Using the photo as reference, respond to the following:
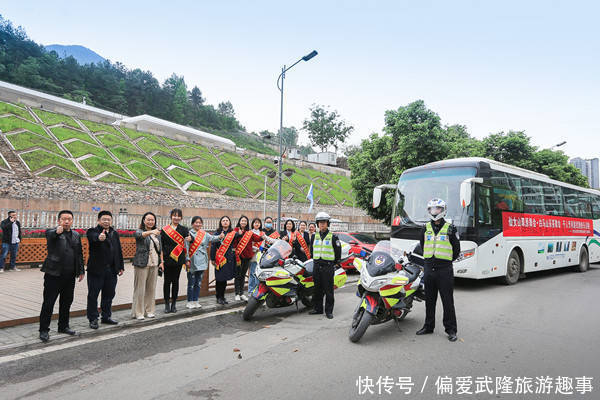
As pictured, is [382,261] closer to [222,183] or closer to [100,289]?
[100,289]

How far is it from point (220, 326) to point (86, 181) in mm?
A: 24863

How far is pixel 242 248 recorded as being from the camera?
7.88 m

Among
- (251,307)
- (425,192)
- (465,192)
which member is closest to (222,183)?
(425,192)

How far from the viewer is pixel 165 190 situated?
30797mm

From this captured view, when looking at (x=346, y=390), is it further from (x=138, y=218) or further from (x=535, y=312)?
Result: (x=138, y=218)

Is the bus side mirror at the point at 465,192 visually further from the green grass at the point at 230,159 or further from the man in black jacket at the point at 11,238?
the green grass at the point at 230,159

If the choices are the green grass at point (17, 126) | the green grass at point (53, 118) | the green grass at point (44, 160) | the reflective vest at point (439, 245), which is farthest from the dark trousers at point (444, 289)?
the green grass at point (53, 118)

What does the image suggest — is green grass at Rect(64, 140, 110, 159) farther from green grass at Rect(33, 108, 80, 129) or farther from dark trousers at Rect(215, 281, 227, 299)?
dark trousers at Rect(215, 281, 227, 299)

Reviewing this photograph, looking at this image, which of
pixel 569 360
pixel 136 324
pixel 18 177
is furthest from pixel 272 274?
pixel 18 177

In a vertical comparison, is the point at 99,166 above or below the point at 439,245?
above

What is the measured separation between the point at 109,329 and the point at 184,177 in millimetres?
30542

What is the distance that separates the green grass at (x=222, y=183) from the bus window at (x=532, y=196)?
1107 inches

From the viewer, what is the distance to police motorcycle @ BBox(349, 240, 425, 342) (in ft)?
17.3

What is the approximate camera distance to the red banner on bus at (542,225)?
10461 millimetres
